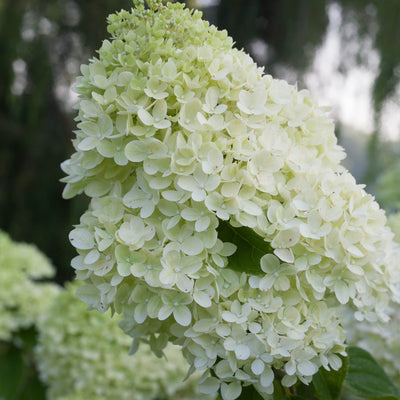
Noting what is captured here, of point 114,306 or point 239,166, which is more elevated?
point 239,166

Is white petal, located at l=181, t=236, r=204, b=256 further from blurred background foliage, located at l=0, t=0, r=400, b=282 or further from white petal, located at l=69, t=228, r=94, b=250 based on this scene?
blurred background foliage, located at l=0, t=0, r=400, b=282

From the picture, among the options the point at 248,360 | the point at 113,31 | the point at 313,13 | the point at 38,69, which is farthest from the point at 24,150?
the point at 248,360

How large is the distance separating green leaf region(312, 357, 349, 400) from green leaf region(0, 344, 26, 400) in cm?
95

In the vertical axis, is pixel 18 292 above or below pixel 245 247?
below

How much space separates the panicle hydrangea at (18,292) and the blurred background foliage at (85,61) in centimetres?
62

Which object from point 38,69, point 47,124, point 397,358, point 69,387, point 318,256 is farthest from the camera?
point 47,124

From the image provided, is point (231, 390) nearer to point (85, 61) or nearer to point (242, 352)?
point (242, 352)

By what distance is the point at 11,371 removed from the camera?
1322mm

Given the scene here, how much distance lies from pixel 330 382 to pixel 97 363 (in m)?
0.60

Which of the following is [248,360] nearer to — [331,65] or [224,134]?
[224,134]

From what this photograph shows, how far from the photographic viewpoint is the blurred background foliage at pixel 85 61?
1.75m

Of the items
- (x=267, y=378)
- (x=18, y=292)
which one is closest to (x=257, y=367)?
(x=267, y=378)

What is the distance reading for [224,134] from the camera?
1.62ft

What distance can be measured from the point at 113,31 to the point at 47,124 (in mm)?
1808
